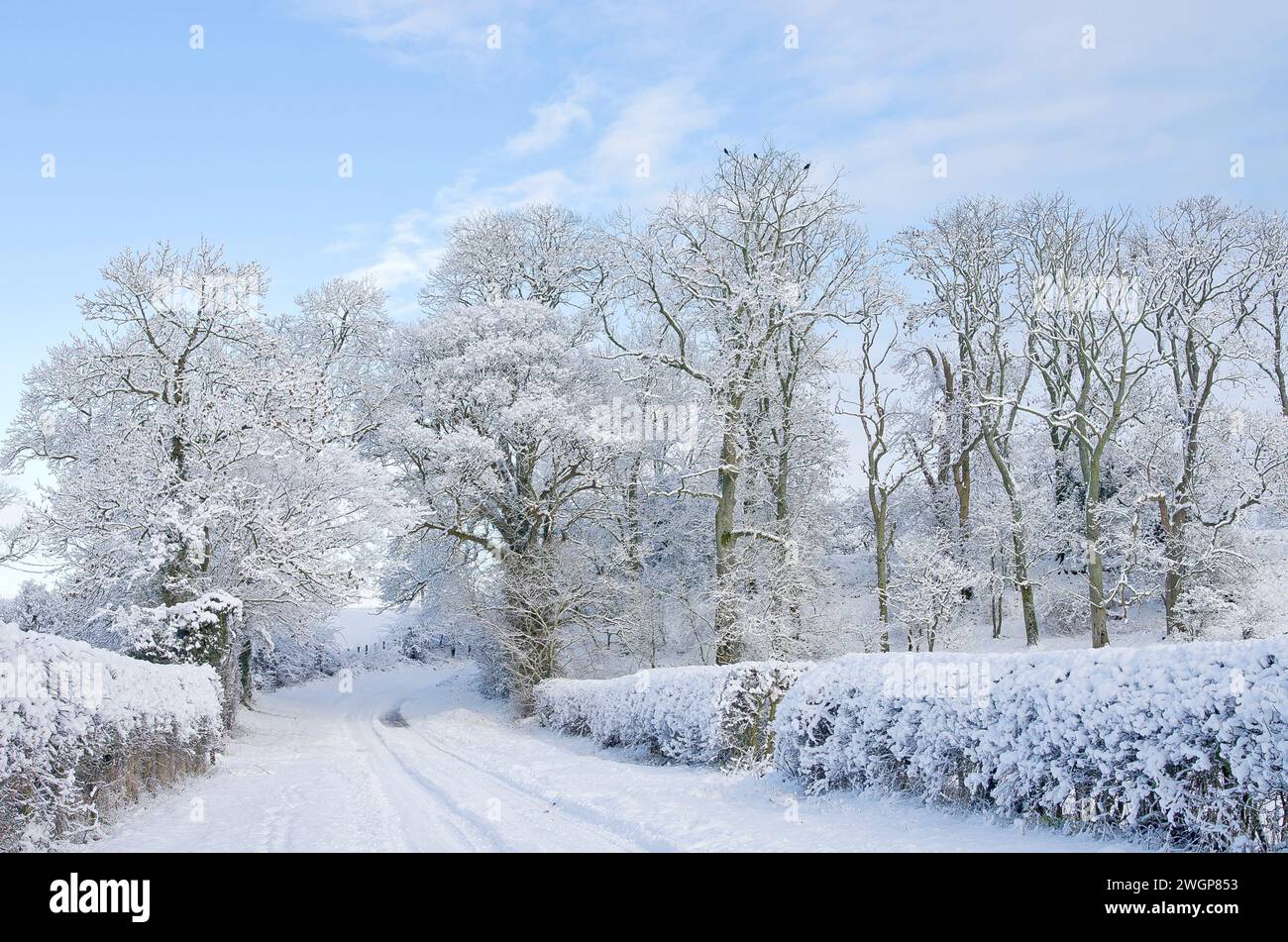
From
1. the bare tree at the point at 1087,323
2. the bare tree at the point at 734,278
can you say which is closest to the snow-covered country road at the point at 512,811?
the bare tree at the point at 734,278

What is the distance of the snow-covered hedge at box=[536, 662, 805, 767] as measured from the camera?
36.9ft

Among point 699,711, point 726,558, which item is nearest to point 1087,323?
point 726,558

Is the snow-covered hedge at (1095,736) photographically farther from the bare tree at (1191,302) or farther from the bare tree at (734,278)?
the bare tree at (1191,302)

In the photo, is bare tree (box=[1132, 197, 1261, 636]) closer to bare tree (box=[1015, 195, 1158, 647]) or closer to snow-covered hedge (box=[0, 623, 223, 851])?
bare tree (box=[1015, 195, 1158, 647])

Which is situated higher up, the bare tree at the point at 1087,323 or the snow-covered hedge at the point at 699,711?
the bare tree at the point at 1087,323

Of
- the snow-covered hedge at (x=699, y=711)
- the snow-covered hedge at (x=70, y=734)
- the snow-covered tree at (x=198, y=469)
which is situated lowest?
the snow-covered hedge at (x=699, y=711)

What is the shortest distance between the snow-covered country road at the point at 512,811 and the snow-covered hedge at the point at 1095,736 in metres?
0.32

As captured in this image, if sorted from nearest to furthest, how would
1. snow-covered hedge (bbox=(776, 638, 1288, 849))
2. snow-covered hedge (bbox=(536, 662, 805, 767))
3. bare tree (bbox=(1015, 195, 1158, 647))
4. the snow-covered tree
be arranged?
1. snow-covered hedge (bbox=(776, 638, 1288, 849))
2. snow-covered hedge (bbox=(536, 662, 805, 767))
3. the snow-covered tree
4. bare tree (bbox=(1015, 195, 1158, 647))

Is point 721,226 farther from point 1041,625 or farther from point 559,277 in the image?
point 1041,625

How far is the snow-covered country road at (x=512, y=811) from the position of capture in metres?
6.63

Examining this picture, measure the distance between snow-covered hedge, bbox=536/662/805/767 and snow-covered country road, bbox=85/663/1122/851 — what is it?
45cm

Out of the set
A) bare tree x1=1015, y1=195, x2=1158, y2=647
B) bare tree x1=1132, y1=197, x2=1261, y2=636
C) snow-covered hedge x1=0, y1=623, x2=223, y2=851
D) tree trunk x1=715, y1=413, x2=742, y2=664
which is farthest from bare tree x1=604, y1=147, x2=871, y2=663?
snow-covered hedge x1=0, y1=623, x2=223, y2=851
